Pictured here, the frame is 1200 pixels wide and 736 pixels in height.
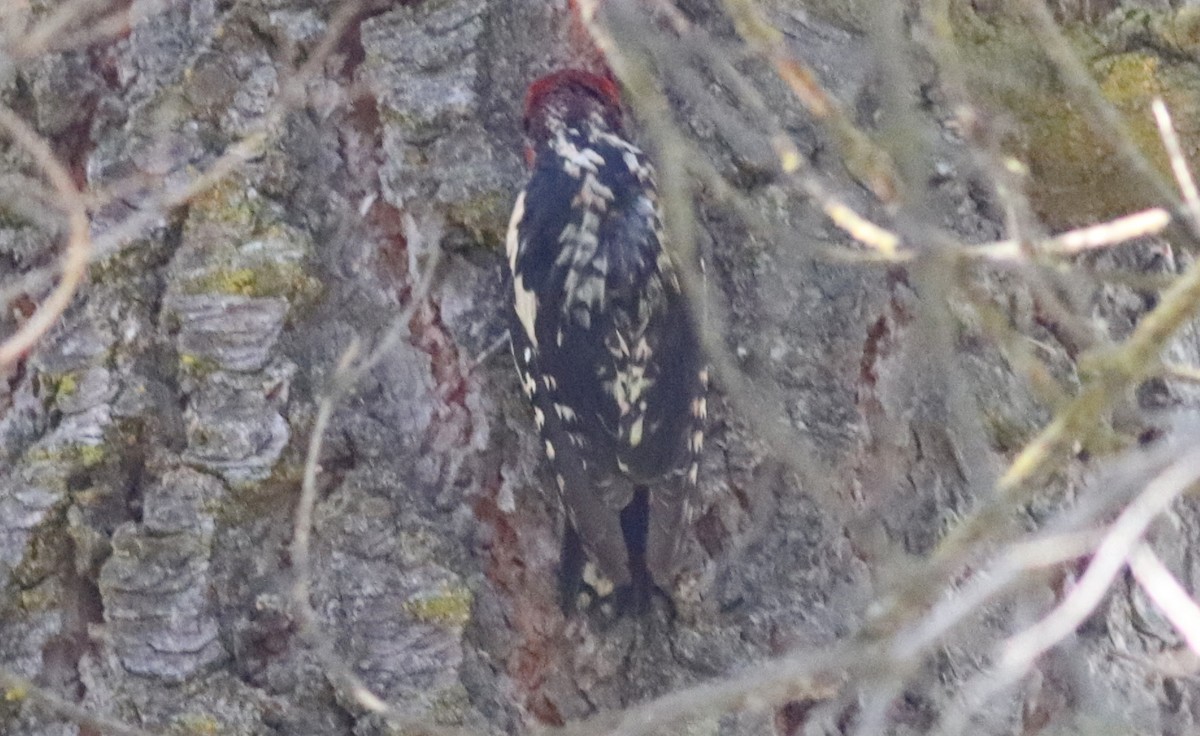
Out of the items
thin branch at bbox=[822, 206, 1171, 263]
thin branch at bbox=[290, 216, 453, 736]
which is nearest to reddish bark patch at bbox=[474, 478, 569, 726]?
thin branch at bbox=[290, 216, 453, 736]

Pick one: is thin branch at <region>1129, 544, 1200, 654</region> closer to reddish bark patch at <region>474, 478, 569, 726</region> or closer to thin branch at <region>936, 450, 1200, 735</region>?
thin branch at <region>936, 450, 1200, 735</region>

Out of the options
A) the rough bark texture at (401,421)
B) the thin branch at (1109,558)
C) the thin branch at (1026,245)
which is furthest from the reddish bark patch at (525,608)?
the thin branch at (1109,558)

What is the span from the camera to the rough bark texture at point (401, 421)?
2.09 m

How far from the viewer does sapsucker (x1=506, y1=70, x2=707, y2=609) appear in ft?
7.43

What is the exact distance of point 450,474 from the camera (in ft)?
7.23

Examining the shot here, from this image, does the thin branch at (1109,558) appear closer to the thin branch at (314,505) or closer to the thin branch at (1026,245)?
the thin branch at (1026,245)

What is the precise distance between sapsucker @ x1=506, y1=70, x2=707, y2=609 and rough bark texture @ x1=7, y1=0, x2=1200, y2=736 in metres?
0.04

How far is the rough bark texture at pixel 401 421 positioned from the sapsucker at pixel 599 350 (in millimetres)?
44

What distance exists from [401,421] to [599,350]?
1.34 ft

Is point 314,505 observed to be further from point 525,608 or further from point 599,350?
point 599,350

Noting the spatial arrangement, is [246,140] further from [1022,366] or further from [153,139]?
[1022,366]

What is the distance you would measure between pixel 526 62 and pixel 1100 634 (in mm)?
1314

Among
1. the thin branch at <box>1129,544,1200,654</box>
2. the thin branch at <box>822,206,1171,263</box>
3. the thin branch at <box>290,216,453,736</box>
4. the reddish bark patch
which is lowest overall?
the reddish bark patch

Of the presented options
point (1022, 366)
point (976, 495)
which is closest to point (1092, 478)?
point (976, 495)
